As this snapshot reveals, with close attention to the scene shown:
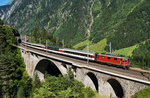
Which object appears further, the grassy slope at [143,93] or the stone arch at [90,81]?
the stone arch at [90,81]

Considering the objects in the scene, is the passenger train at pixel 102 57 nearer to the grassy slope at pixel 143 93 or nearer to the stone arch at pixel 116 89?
the stone arch at pixel 116 89

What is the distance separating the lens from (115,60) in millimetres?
34844

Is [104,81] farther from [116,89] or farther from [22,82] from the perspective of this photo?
[22,82]

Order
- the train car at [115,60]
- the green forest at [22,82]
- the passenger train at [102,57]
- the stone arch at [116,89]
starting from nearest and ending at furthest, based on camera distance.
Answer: the green forest at [22,82] → the stone arch at [116,89] → the train car at [115,60] → the passenger train at [102,57]

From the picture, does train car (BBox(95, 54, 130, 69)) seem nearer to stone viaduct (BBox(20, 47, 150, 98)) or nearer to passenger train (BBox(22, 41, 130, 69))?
passenger train (BBox(22, 41, 130, 69))

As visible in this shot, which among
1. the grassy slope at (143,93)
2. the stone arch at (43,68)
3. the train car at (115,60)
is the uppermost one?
the train car at (115,60)

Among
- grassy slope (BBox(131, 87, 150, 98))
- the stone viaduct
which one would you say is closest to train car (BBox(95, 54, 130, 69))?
the stone viaduct

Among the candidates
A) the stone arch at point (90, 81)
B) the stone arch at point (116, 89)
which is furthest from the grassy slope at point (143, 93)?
the stone arch at point (90, 81)

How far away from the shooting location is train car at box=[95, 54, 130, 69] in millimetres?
32969

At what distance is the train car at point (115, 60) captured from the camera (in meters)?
33.0

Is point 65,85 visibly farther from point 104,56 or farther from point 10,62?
point 10,62

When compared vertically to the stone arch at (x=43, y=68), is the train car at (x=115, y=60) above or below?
above

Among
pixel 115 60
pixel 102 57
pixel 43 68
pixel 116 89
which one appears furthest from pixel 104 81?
pixel 43 68

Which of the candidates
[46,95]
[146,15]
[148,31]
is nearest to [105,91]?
[46,95]
